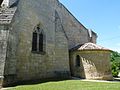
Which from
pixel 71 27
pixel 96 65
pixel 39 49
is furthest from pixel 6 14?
pixel 71 27

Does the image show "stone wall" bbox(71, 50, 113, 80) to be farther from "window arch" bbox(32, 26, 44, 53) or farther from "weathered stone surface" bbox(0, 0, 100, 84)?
"window arch" bbox(32, 26, 44, 53)

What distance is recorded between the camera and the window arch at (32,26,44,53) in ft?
43.2

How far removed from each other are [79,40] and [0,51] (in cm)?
1192

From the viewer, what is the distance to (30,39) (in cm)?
1262

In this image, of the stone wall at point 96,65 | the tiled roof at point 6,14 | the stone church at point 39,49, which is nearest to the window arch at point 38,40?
the stone church at point 39,49

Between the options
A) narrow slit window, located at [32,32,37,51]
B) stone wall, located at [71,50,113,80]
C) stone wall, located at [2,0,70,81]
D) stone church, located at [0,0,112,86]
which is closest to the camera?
stone church, located at [0,0,112,86]

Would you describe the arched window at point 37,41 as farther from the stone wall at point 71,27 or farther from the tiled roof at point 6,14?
the stone wall at point 71,27

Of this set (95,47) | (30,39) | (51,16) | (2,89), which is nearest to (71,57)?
(95,47)

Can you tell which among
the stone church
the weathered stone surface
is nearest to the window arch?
the stone church

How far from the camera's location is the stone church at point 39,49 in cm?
995

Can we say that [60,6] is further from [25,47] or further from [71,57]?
[25,47]

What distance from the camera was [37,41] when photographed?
13.4 meters

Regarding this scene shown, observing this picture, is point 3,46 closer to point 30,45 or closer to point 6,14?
point 6,14

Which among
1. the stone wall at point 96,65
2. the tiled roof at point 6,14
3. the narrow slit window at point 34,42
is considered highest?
the tiled roof at point 6,14
